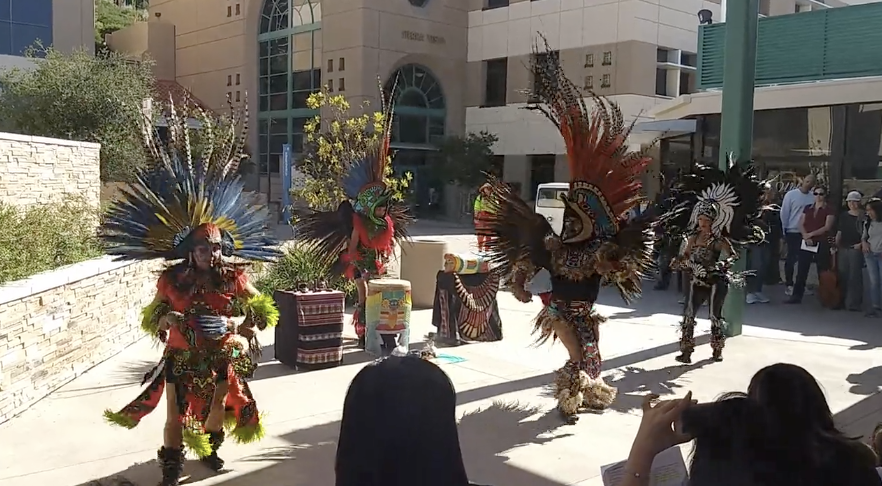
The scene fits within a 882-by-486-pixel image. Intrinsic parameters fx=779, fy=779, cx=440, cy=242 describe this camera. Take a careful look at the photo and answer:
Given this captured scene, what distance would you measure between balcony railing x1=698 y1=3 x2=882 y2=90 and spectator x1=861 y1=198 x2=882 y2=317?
318 centimetres

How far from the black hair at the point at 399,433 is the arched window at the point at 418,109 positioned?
30.2 metres

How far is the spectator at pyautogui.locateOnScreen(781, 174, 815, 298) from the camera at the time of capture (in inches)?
479

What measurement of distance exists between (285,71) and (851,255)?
27.1 metres

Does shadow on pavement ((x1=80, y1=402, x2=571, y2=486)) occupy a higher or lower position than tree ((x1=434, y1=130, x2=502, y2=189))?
lower

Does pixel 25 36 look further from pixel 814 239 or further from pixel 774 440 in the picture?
pixel 774 440

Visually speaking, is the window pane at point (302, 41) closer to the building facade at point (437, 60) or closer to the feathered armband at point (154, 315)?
the building facade at point (437, 60)

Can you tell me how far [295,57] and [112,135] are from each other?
1560 centimetres

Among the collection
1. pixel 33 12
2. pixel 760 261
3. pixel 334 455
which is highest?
pixel 33 12

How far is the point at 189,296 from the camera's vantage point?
4.69 meters

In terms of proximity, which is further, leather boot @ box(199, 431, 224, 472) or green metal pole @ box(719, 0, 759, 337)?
green metal pole @ box(719, 0, 759, 337)

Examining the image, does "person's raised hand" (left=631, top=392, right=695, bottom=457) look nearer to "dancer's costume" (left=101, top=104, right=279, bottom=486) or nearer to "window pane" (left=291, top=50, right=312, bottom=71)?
"dancer's costume" (left=101, top=104, right=279, bottom=486)

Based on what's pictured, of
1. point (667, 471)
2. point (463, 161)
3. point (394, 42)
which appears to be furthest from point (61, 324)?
point (394, 42)

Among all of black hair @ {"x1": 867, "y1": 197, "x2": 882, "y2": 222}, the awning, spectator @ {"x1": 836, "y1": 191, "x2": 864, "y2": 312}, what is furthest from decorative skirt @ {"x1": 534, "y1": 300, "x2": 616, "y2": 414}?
the awning

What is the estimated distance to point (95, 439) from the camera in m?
5.59
